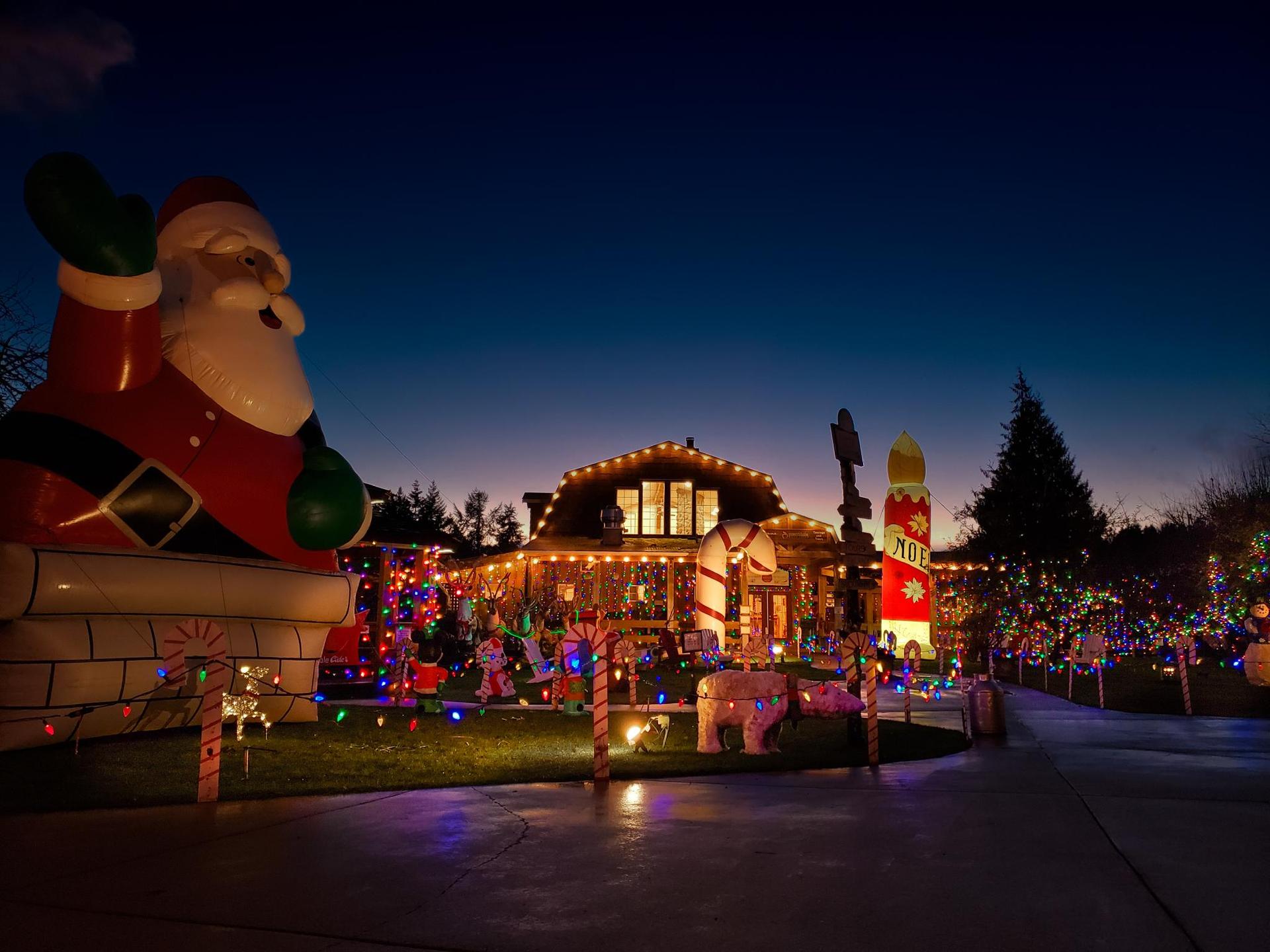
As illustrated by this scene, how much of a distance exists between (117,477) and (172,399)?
114 cm

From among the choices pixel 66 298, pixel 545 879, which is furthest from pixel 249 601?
pixel 545 879

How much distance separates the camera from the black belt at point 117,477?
9.08 metres

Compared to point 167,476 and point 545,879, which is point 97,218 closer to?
point 167,476

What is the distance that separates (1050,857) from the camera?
5551 millimetres

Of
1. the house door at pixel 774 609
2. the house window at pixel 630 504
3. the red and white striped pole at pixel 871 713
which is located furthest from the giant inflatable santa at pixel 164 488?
the house door at pixel 774 609

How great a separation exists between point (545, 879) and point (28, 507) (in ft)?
22.6

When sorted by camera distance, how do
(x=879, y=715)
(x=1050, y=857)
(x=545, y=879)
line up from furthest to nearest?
(x=879, y=715)
(x=1050, y=857)
(x=545, y=879)

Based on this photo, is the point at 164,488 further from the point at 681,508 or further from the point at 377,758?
the point at 681,508

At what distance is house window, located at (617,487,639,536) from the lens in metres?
32.6

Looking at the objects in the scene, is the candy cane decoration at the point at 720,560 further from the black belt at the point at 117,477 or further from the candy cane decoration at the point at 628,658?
the black belt at the point at 117,477

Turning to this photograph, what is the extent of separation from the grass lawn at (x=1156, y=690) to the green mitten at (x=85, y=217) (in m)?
16.6

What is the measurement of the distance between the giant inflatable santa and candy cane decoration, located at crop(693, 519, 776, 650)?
11.5 m

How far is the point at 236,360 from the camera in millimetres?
10688

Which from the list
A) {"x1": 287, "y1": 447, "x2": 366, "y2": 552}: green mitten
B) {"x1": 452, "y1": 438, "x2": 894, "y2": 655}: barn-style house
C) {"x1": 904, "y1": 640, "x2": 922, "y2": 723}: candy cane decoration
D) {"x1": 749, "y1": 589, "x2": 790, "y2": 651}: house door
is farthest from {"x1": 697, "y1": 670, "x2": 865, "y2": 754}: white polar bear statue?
{"x1": 749, "y1": 589, "x2": 790, "y2": 651}: house door
